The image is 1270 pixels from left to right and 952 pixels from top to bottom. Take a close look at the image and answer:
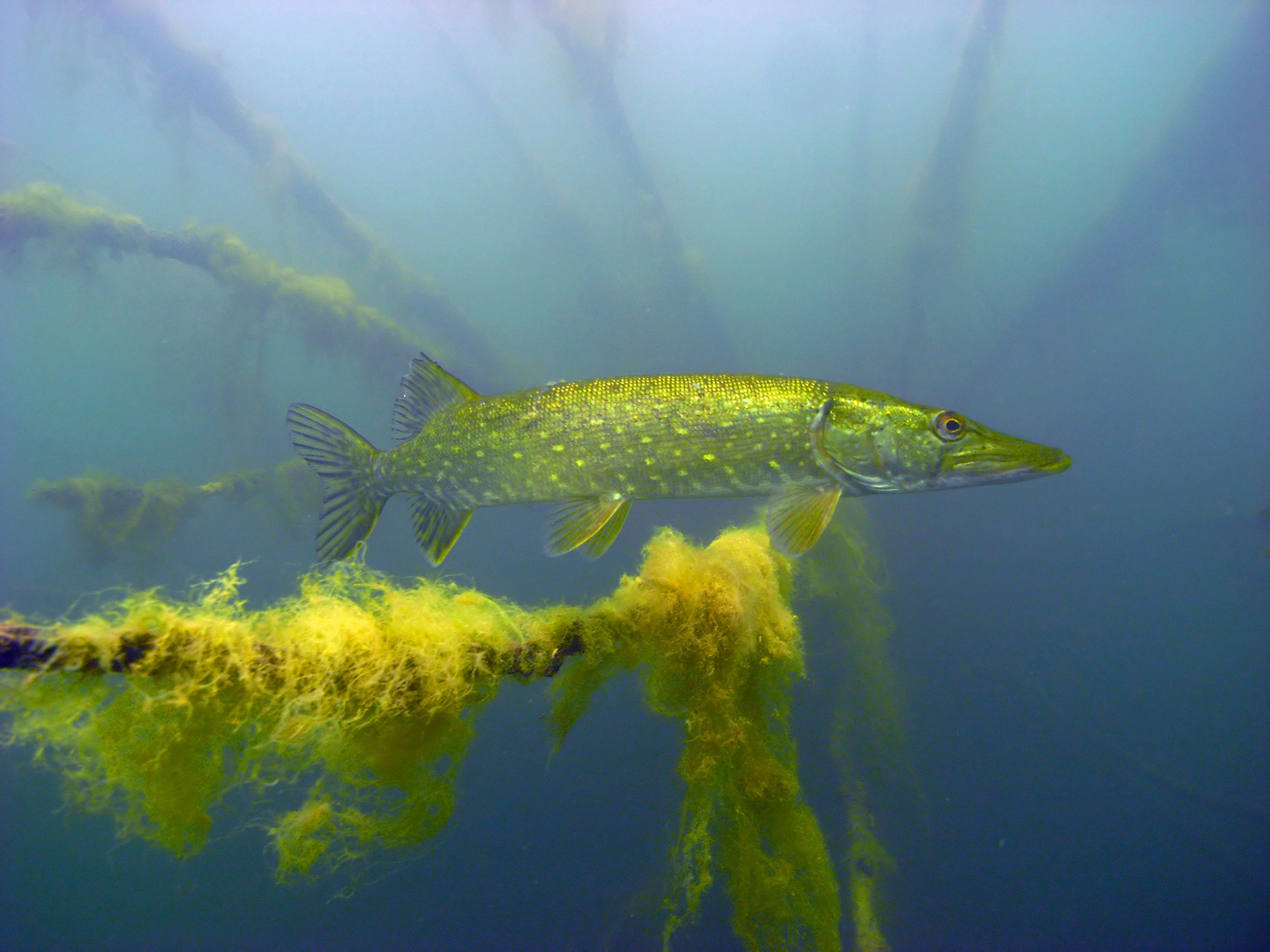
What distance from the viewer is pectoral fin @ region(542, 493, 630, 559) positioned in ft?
9.91

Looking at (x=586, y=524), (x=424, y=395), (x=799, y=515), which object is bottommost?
(x=586, y=524)

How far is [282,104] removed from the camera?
4069 centimetres

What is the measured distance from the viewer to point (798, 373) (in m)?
34.2

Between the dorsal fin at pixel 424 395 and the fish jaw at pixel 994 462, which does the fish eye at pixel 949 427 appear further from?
the dorsal fin at pixel 424 395

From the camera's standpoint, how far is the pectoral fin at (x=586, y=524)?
302 cm

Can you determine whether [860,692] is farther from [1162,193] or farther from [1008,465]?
[1162,193]

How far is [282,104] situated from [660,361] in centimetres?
4411

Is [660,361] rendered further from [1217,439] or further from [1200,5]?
[1217,439]

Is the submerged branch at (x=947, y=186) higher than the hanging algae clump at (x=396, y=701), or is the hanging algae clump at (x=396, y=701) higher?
the submerged branch at (x=947, y=186)

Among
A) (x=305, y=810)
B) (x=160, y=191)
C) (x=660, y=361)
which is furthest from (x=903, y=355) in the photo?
(x=160, y=191)

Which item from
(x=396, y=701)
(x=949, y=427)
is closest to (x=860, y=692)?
(x=949, y=427)

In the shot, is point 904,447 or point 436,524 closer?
point 904,447

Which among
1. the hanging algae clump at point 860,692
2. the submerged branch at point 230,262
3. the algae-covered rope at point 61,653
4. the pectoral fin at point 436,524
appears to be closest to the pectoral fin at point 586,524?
the pectoral fin at point 436,524

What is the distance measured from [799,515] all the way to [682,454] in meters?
0.81
